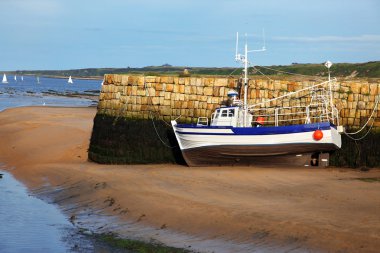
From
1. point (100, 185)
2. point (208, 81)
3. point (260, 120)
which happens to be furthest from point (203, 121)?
point (100, 185)

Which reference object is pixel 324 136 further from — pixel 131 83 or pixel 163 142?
pixel 131 83

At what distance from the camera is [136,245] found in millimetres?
14469

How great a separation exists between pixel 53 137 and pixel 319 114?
15.0 meters

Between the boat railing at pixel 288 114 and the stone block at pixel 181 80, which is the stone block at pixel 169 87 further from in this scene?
the boat railing at pixel 288 114

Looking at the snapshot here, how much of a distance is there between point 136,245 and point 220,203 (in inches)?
131

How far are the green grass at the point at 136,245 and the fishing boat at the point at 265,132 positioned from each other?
310 inches

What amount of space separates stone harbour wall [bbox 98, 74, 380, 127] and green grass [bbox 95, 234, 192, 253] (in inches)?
388

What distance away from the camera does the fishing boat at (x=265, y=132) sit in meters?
21.8

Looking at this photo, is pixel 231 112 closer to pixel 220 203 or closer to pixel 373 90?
pixel 373 90

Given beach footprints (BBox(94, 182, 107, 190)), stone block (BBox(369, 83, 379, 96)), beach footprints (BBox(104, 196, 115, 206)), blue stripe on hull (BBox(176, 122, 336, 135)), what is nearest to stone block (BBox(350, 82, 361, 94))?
stone block (BBox(369, 83, 379, 96))

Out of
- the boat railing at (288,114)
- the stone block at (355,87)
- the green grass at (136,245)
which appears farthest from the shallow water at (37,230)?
the stone block at (355,87)

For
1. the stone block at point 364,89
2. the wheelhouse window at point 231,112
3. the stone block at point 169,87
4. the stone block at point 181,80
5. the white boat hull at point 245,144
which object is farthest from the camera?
the stone block at point 169,87

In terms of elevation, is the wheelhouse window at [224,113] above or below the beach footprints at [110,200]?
above

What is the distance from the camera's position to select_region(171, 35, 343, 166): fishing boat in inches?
858
